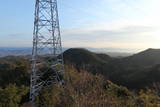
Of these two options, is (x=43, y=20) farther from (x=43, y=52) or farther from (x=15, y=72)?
(x=15, y=72)

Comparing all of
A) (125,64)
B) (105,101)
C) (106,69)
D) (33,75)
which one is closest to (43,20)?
(33,75)

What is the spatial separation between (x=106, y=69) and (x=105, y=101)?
40927mm

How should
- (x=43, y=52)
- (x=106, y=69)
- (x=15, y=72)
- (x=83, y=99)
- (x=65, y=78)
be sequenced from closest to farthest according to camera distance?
(x=83, y=99) → (x=43, y=52) → (x=65, y=78) → (x=15, y=72) → (x=106, y=69)

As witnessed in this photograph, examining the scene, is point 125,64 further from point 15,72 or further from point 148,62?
point 15,72

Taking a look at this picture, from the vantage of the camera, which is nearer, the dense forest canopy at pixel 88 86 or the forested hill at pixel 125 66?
the dense forest canopy at pixel 88 86

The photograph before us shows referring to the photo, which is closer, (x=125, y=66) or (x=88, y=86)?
(x=88, y=86)

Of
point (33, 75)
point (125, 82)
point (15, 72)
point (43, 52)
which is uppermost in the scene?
point (43, 52)

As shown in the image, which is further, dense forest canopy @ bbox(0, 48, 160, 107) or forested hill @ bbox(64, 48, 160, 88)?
forested hill @ bbox(64, 48, 160, 88)

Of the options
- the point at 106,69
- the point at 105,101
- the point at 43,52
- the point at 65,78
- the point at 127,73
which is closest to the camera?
the point at 105,101

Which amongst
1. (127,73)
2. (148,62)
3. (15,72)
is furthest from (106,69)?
(15,72)

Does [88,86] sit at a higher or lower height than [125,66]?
higher

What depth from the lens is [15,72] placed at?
31.0 m

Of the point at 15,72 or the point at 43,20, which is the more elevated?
the point at 43,20

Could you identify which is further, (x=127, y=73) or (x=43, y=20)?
(x=127, y=73)
